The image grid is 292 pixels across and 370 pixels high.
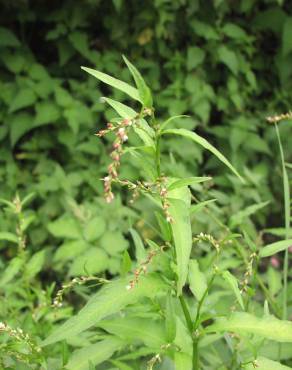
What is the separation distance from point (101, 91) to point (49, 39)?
1.30 feet

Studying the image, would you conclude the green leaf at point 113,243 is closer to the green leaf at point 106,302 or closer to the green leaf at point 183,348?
the green leaf at point 183,348

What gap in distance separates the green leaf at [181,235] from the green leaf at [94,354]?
0.83 ft

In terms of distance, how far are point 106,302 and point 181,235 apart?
0.57ft

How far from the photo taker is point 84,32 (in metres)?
2.98

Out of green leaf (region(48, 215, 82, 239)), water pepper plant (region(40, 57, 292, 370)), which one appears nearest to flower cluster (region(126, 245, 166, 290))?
water pepper plant (region(40, 57, 292, 370))

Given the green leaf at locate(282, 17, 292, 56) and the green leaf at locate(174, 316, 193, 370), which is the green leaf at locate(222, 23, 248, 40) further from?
the green leaf at locate(174, 316, 193, 370)

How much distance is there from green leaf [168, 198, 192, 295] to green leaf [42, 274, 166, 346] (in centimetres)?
8

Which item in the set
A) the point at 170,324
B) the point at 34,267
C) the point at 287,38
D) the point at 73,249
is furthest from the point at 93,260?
the point at 287,38

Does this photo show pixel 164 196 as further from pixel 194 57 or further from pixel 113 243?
pixel 194 57

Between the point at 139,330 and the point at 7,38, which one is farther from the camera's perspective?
the point at 7,38

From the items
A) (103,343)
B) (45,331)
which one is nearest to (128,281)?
(103,343)

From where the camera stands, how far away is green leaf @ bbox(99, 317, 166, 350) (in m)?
1.01

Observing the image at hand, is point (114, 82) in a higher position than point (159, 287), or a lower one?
higher

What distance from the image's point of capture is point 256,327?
0.95 meters
